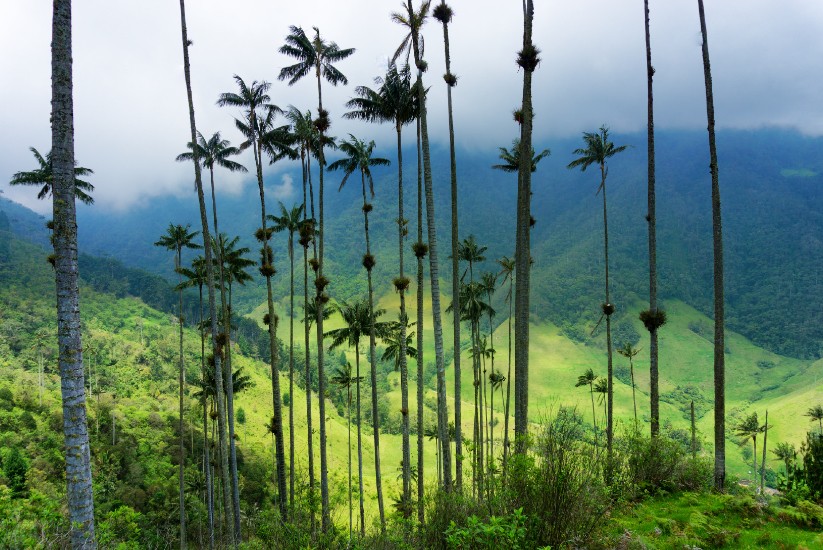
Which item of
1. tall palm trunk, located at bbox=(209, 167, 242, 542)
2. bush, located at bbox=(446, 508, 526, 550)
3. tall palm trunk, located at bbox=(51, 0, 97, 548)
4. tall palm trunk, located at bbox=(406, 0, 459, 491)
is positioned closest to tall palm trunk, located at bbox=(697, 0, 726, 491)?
tall palm trunk, located at bbox=(406, 0, 459, 491)

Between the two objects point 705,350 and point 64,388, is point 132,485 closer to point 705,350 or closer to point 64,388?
point 64,388

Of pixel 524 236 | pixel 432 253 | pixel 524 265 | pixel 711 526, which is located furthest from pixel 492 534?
pixel 432 253

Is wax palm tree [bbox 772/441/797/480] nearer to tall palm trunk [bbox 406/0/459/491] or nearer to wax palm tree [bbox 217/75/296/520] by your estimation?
tall palm trunk [bbox 406/0/459/491]

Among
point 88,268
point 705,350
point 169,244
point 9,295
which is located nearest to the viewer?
point 169,244

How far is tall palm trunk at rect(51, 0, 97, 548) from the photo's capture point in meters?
6.38

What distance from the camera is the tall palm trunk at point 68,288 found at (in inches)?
251

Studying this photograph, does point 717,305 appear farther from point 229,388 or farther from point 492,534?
point 229,388

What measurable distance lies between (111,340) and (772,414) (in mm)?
164364

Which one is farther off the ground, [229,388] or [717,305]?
[717,305]

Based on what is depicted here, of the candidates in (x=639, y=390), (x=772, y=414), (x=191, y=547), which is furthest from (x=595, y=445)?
(x=639, y=390)

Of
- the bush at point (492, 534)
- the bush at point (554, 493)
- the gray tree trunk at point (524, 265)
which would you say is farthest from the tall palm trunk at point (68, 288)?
the gray tree trunk at point (524, 265)

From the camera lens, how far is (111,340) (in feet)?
281

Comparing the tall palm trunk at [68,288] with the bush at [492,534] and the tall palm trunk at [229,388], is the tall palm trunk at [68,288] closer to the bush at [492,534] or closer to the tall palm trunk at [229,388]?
the bush at [492,534]

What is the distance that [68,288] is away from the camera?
662 cm
